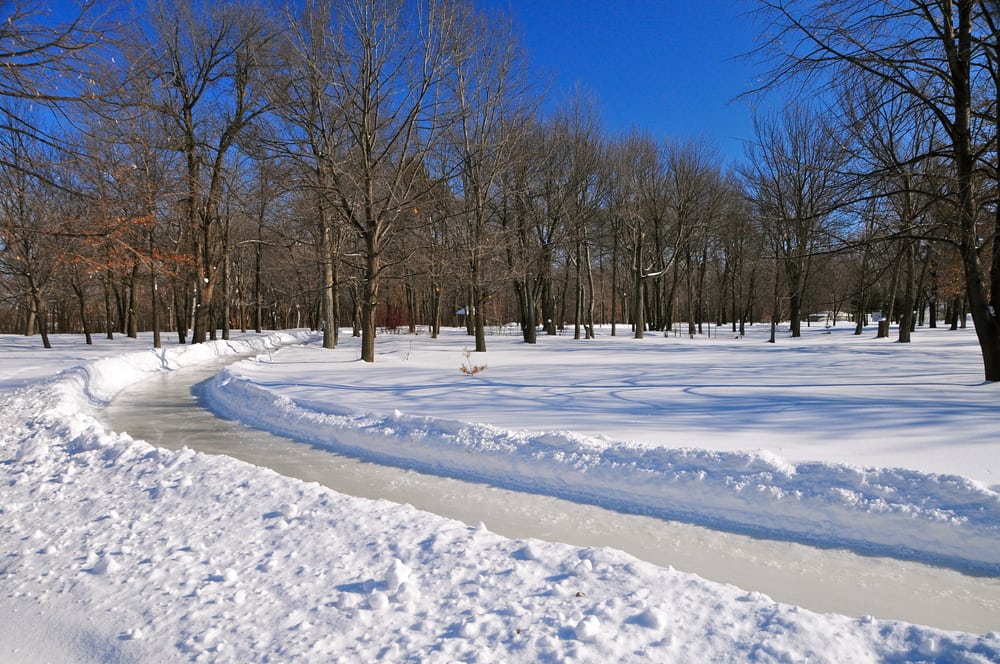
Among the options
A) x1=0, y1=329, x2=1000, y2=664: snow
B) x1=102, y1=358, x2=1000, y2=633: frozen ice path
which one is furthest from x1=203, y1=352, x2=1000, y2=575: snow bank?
x1=102, y1=358, x2=1000, y2=633: frozen ice path

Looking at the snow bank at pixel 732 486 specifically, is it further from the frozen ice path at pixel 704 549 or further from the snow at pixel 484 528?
the frozen ice path at pixel 704 549

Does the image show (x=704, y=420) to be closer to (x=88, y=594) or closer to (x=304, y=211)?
(x=88, y=594)

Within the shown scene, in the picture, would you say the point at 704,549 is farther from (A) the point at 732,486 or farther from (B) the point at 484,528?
Answer: (B) the point at 484,528

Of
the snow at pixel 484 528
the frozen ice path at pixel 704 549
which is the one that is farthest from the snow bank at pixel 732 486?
the frozen ice path at pixel 704 549

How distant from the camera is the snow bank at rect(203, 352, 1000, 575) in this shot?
15.5 ft

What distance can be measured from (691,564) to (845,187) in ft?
29.9

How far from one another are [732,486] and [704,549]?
47.1 inches

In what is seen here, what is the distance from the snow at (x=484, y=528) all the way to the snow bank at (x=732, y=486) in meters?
0.02

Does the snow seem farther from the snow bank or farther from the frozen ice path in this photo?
the frozen ice path

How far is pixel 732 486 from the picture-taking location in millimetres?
5664

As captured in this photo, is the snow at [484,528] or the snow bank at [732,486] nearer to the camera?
the snow at [484,528]

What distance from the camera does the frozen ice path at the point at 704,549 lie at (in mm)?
3803

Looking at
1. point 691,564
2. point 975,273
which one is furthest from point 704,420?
point 975,273

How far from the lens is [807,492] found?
538 centimetres
